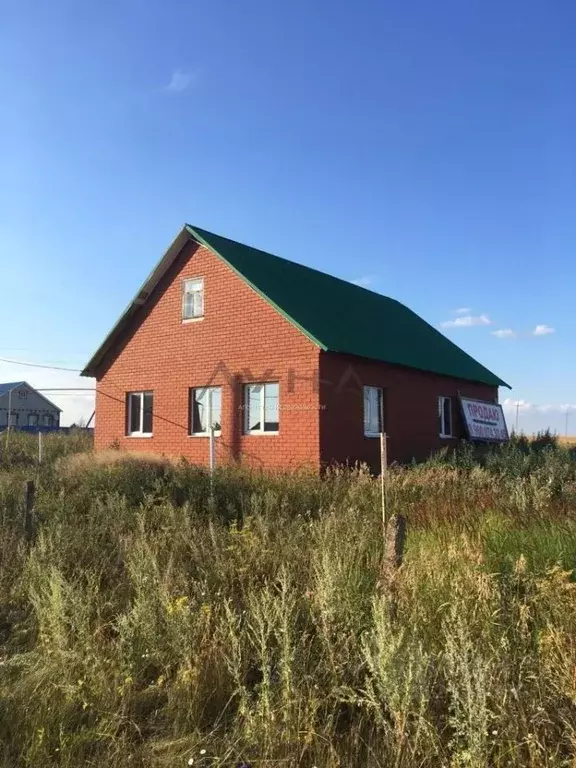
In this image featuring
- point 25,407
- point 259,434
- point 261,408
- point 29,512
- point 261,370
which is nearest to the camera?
point 29,512

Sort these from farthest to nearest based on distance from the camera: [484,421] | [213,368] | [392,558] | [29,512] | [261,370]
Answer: [484,421], [213,368], [261,370], [29,512], [392,558]

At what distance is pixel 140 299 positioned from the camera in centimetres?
1800

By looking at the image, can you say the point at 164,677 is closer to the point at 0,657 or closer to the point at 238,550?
the point at 0,657

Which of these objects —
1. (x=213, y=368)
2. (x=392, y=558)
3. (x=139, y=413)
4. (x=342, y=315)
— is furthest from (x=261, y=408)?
(x=392, y=558)

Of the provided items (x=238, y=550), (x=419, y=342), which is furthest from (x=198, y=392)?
(x=238, y=550)

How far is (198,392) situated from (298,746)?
13.9 m

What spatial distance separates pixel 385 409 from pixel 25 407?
→ 4930 centimetres

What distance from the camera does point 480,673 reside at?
2.75 metres

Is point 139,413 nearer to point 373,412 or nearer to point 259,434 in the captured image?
Result: point 259,434

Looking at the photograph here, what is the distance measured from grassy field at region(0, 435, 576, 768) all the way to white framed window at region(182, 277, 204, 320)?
10.9 meters

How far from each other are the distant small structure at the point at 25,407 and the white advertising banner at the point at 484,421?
1618 inches

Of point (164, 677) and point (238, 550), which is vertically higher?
point (238, 550)

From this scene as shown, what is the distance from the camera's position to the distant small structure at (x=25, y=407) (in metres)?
55.1

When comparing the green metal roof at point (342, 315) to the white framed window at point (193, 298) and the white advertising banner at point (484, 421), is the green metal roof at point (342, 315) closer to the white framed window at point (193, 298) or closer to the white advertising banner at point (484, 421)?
the white advertising banner at point (484, 421)
